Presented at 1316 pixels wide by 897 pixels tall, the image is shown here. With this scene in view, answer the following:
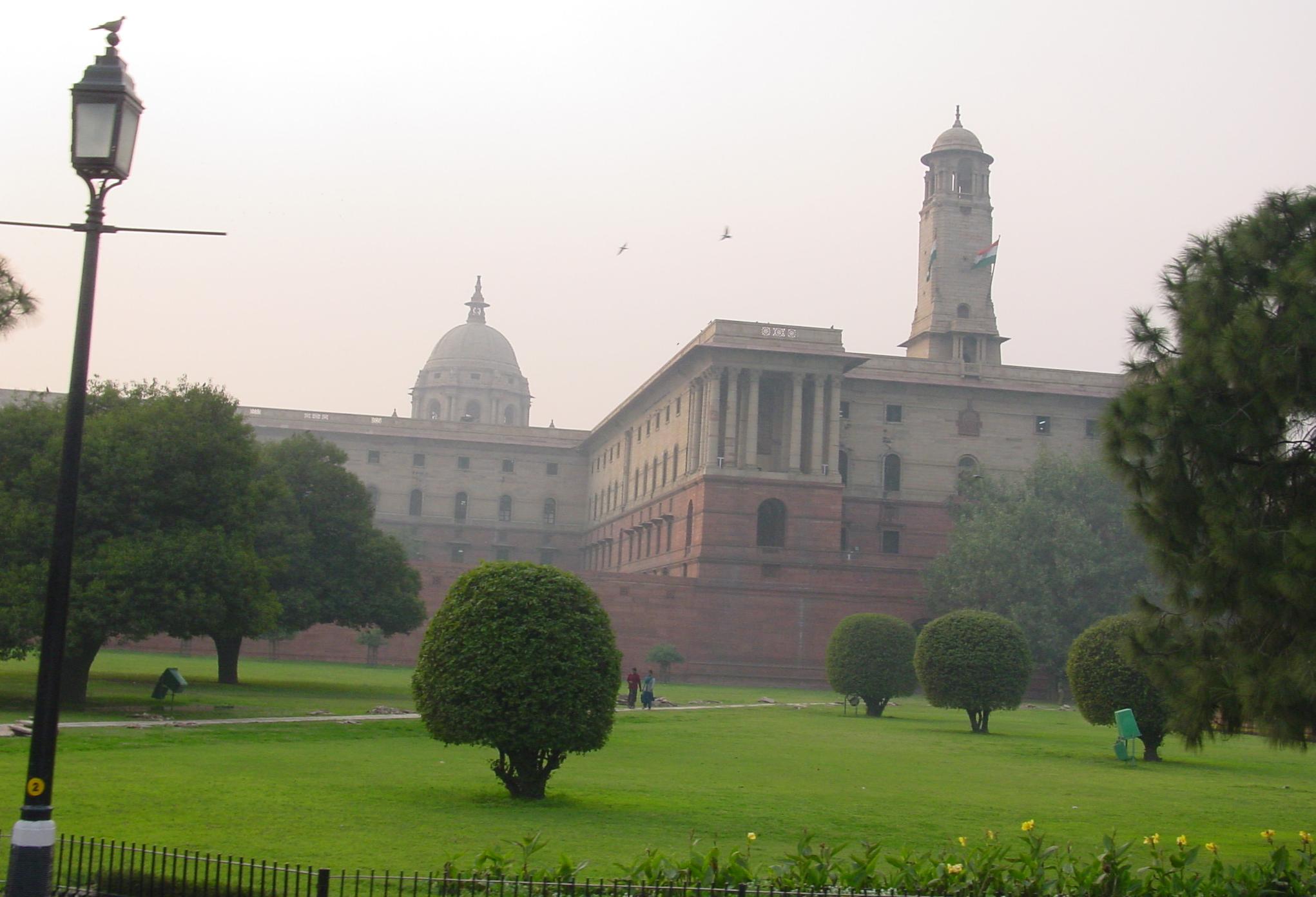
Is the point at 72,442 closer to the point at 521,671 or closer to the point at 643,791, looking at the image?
the point at 521,671

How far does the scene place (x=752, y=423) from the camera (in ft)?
186

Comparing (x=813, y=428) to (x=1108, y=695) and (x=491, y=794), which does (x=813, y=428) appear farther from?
(x=491, y=794)

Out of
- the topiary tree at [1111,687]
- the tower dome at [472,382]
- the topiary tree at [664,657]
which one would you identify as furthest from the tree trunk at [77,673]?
the tower dome at [472,382]

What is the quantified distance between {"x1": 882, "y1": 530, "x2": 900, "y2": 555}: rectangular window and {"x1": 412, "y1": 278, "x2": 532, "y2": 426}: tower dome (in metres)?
54.1

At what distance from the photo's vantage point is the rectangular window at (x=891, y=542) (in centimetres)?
6038

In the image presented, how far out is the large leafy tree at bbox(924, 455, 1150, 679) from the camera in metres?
48.2

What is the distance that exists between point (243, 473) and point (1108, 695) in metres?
18.0

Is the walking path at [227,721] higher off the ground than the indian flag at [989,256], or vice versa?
the indian flag at [989,256]

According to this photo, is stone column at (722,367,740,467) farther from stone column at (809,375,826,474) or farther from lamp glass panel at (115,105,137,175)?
lamp glass panel at (115,105,137,175)

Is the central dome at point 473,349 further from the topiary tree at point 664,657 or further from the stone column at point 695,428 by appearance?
the topiary tree at point 664,657

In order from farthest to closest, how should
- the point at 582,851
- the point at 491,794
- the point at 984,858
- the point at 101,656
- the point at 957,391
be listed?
the point at 957,391 < the point at 101,656 < the point at 491,794 < the point at 582,851 < the point at 984,858

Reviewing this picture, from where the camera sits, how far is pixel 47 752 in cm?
712

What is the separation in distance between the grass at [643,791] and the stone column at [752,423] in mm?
28820

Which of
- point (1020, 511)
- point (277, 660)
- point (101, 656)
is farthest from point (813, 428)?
point (101, 656)
